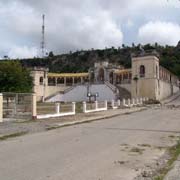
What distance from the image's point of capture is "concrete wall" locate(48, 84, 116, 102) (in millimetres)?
94738

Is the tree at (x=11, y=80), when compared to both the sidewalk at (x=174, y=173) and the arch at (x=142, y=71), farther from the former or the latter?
the arch at (x=142, y=71)

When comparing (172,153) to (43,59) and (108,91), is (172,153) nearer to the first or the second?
(108,91)

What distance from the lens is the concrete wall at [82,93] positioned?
311 ft

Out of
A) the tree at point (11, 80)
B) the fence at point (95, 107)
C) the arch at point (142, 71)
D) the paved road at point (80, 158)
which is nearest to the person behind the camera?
the paved road at point (80, 158)

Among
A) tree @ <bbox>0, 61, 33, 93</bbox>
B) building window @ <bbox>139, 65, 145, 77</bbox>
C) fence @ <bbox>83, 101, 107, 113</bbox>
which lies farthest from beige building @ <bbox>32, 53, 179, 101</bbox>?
fence @ <bbox>83, 101, 107, 113</bbox>

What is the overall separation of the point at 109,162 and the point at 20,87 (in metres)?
39.3

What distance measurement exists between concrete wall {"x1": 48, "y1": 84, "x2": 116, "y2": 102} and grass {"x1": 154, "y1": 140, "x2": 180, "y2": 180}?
79.1 metres

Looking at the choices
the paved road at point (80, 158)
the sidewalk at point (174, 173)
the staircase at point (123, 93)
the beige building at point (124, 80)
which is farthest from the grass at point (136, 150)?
the staircase at point (123, 93)

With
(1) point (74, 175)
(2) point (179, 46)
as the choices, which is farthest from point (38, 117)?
(2) point (179, 46)

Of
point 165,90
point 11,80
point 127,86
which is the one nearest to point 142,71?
point 127,86

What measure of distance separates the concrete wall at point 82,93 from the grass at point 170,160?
260 ft

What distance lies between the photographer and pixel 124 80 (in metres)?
98.9

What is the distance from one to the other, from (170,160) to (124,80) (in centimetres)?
8770

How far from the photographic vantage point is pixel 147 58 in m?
86.4
